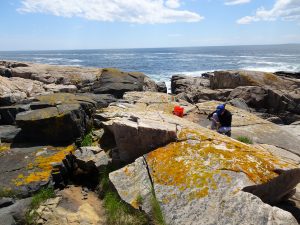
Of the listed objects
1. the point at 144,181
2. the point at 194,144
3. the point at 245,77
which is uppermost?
the point at 194,144

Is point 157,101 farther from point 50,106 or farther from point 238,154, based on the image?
Result: point 238,154

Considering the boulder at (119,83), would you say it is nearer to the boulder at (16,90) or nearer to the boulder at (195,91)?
the boulder at (195,91)

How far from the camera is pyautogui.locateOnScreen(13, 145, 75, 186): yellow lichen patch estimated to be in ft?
22.5

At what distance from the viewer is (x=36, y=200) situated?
247 inches

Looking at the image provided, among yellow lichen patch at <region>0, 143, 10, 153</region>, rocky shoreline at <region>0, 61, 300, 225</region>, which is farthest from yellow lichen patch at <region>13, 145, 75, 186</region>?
yellow lichen patch at <region>0, 143, 10, 153</region>

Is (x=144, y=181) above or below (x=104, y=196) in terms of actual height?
above

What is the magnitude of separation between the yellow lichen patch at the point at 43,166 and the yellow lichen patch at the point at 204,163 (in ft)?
7.66

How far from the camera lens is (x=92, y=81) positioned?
18.1 m

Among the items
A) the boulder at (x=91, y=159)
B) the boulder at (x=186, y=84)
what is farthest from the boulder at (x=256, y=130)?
the boulder at (x=186, y=84)

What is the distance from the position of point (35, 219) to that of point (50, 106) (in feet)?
14.7

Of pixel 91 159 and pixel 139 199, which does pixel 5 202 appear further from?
pixel 139 199

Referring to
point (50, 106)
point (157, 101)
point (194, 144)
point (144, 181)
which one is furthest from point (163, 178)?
point (157, 101)

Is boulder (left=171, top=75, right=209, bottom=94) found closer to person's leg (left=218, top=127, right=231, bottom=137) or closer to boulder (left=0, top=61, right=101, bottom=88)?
boulder (left=0, top=61, right=101, bottom=88)

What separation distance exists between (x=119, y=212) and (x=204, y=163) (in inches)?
75.9
